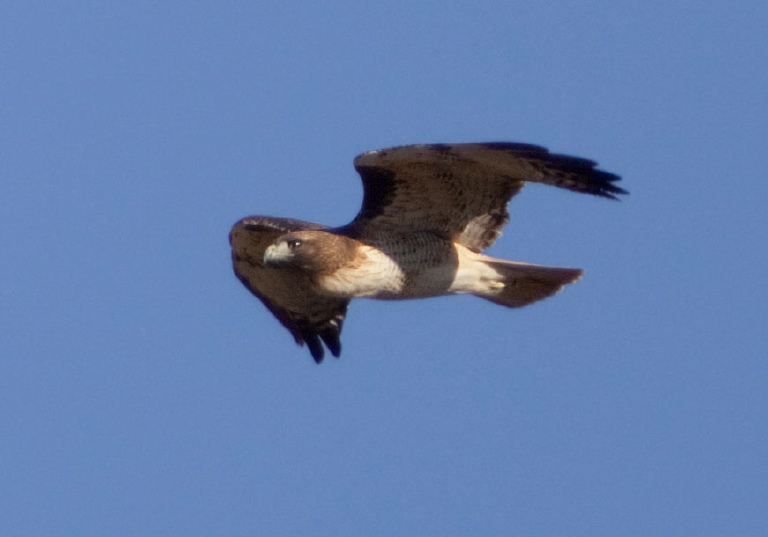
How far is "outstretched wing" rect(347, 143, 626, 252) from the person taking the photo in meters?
10.9

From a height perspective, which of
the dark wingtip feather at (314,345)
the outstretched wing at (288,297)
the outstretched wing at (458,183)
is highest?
the outstretched wing at (458,183)

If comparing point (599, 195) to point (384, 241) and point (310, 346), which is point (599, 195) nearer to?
point (384, 241)

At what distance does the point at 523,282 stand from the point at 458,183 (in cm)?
107

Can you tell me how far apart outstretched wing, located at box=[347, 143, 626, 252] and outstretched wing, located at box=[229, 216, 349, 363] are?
128 centimetres

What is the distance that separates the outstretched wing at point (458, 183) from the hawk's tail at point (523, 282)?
24 cm

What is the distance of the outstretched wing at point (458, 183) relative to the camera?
10.9 meters

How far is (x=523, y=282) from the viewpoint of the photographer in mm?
12312

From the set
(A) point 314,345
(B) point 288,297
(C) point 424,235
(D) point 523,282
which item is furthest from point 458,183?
(A) point 314,345

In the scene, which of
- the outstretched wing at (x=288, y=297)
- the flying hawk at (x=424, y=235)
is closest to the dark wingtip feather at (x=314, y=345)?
the outstretched wing at (x=288, y=297)

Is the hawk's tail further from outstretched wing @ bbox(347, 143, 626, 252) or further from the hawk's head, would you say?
the hawk's head

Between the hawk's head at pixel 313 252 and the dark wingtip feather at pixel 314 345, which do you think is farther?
the dark wingtip feather at pixel 314 345

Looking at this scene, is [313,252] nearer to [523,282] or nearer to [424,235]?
[424,235]

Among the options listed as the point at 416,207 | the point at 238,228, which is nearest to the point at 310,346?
the point at 238,228

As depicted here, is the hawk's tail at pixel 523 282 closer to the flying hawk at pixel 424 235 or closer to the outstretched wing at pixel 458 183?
the flying hawk at pixel 424 235
